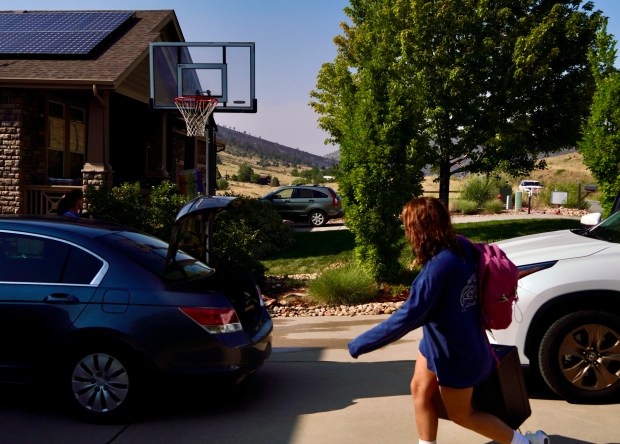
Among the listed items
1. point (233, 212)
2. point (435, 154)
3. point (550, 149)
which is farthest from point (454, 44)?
point (233, 212)

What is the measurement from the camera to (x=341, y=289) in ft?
31.3

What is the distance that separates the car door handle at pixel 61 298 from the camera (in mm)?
4762

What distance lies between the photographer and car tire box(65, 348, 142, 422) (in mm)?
4664

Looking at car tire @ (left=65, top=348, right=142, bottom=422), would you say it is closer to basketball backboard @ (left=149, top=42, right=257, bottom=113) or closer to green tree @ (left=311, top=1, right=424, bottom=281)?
green tree @ (left=311, top=1, right=424, bottom=281)

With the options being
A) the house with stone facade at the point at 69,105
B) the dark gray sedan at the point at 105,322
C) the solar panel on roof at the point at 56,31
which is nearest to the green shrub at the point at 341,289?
the dark gray sedan at the point at 105,322

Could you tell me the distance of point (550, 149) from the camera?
19953 millimetres

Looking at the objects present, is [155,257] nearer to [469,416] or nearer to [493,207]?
[469,416]

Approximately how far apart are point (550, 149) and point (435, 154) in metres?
3.73

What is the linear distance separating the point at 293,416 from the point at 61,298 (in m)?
1.97

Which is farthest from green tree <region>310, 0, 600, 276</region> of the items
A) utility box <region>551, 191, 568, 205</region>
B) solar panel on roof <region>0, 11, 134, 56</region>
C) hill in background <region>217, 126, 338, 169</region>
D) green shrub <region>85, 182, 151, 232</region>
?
hill in background <region>217, 126, 338, 169</region>

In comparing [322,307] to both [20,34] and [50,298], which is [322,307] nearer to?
[50,298]

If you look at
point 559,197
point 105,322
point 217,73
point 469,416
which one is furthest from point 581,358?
point 559,197

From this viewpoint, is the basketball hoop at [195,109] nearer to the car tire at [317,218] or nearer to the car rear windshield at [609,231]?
the car rear windshield at [609,231]

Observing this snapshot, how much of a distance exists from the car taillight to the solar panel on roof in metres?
12.6
